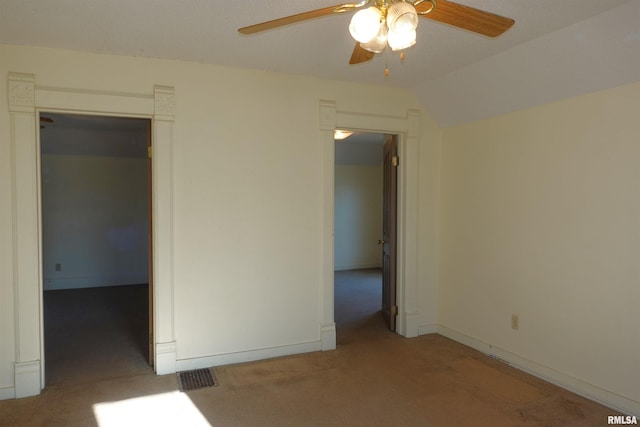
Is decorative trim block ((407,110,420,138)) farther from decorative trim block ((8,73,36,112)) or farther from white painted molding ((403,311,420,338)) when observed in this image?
decorative trim block ((8,73,36,112))

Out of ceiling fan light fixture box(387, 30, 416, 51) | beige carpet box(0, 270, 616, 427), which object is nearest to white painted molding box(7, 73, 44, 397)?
beige carpet box(0, 270, 616, 427)

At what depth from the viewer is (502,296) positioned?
3520mm

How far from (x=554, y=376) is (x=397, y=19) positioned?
2.89 m

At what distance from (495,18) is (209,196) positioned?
241 cm

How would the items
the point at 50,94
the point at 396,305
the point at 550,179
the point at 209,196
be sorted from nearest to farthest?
1. the point at 50,94
2. the point at 550,179
3. the point at 209,196
4. the point at 396,305

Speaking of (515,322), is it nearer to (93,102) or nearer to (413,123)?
(413,123)

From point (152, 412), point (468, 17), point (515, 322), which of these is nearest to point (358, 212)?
point (515, 322)

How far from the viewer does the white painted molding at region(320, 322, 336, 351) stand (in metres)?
3.75

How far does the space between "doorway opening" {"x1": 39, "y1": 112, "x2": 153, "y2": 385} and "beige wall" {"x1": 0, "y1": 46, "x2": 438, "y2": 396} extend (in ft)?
6.63

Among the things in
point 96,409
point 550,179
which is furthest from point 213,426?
point 550,179

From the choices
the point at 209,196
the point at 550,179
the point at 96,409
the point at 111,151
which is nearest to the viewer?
the point at 96,409

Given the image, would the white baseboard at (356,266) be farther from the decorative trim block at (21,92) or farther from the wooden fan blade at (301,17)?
the wooden fan blade at (301,17)

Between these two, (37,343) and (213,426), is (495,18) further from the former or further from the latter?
(37,343)

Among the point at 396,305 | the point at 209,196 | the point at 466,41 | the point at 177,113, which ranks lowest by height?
the point at 396,305
